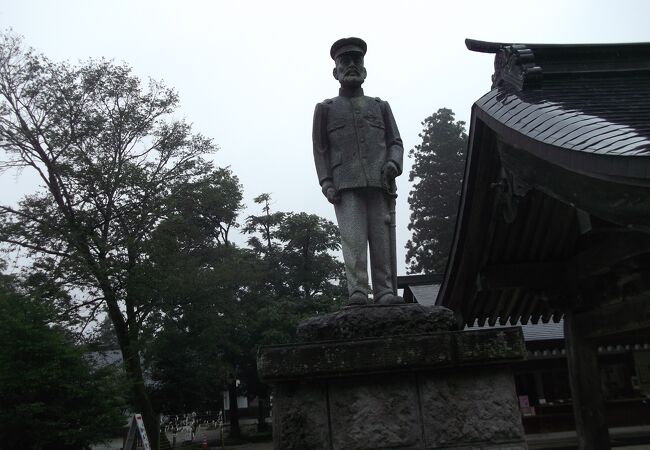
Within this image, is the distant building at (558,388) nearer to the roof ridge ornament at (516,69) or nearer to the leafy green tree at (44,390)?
the leafy green tree at (44,390)

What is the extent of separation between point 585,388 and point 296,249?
2311 centimetres

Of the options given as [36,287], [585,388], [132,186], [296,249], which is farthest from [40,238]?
[585,388]

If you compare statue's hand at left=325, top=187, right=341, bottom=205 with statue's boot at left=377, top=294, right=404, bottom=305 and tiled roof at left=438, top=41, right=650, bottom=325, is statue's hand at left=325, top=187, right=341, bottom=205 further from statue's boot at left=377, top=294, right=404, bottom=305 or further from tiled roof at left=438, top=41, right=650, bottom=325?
tiled roof at left=438, top=41, right=650, bottom=325

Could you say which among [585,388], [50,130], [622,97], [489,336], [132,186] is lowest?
[585,388]

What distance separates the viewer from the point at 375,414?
10.4ft

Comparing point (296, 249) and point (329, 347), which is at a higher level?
point (296, 249)

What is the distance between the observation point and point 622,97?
4.51m

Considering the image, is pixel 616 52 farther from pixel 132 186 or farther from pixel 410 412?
pixel 132 186

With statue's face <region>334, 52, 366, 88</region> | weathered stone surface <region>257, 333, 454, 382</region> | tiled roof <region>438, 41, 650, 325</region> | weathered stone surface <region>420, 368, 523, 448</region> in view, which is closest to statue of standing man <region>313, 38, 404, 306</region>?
statue's face <region>334, 52, 366, 88</region>

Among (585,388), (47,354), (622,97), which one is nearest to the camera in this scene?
(622,97)

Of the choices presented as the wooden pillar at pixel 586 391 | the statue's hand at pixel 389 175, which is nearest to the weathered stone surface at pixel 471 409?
the statue's hand at pixel 389 175

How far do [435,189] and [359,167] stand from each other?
1157 inches

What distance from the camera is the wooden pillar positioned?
6.32m

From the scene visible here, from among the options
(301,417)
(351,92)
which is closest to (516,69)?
(351,92)
